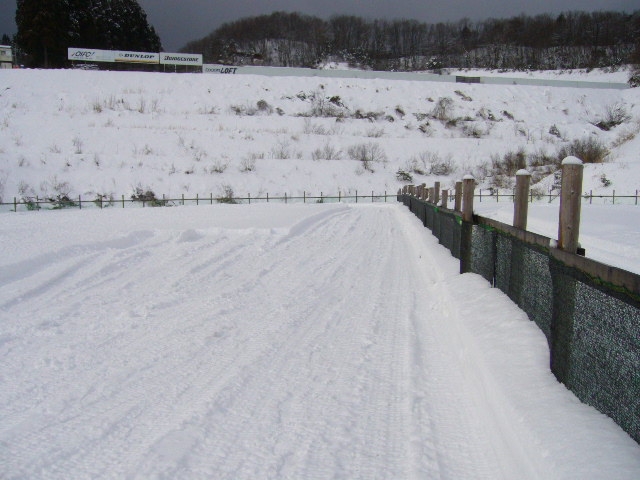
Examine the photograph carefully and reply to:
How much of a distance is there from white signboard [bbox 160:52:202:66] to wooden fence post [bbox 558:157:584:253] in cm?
7828

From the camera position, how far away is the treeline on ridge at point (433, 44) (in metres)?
122

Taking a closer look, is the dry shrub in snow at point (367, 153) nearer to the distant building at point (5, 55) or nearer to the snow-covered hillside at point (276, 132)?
the snow-covered hillside at point (276, 132)

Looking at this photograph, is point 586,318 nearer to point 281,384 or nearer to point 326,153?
point 281,384

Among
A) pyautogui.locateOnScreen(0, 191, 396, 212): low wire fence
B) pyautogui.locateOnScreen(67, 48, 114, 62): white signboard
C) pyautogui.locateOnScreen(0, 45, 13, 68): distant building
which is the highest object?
pyautogui.locateOnScreen(0, 45, 13, 68): distant building

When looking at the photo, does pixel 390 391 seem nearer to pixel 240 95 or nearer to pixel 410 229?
pixel 410 229

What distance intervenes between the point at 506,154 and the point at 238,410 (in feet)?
194

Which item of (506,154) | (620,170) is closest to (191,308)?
(620,170)

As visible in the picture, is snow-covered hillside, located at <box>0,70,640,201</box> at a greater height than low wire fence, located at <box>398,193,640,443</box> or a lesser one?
greater

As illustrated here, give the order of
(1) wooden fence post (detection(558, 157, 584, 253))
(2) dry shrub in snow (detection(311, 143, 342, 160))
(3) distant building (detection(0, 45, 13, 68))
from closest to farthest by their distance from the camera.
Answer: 1. (1) wooden fence post (detection(558, 157, 584, 253))
2. (2) dry shrub in snow (detection(311, 143, 342, 160))
3. (3) distant building (detection(0, 45, 13, 68))

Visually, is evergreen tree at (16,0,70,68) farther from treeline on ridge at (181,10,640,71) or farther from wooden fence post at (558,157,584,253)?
wooden fence post at (558,157,584,253)

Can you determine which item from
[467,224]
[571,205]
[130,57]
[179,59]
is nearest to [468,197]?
[467,224]

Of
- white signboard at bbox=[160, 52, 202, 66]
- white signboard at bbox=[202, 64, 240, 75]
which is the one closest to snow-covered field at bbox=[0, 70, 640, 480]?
white signboard at bbox=[202, 64, 240, 75]

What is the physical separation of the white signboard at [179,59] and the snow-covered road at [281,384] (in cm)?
7287

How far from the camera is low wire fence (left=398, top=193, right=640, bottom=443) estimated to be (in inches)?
112
